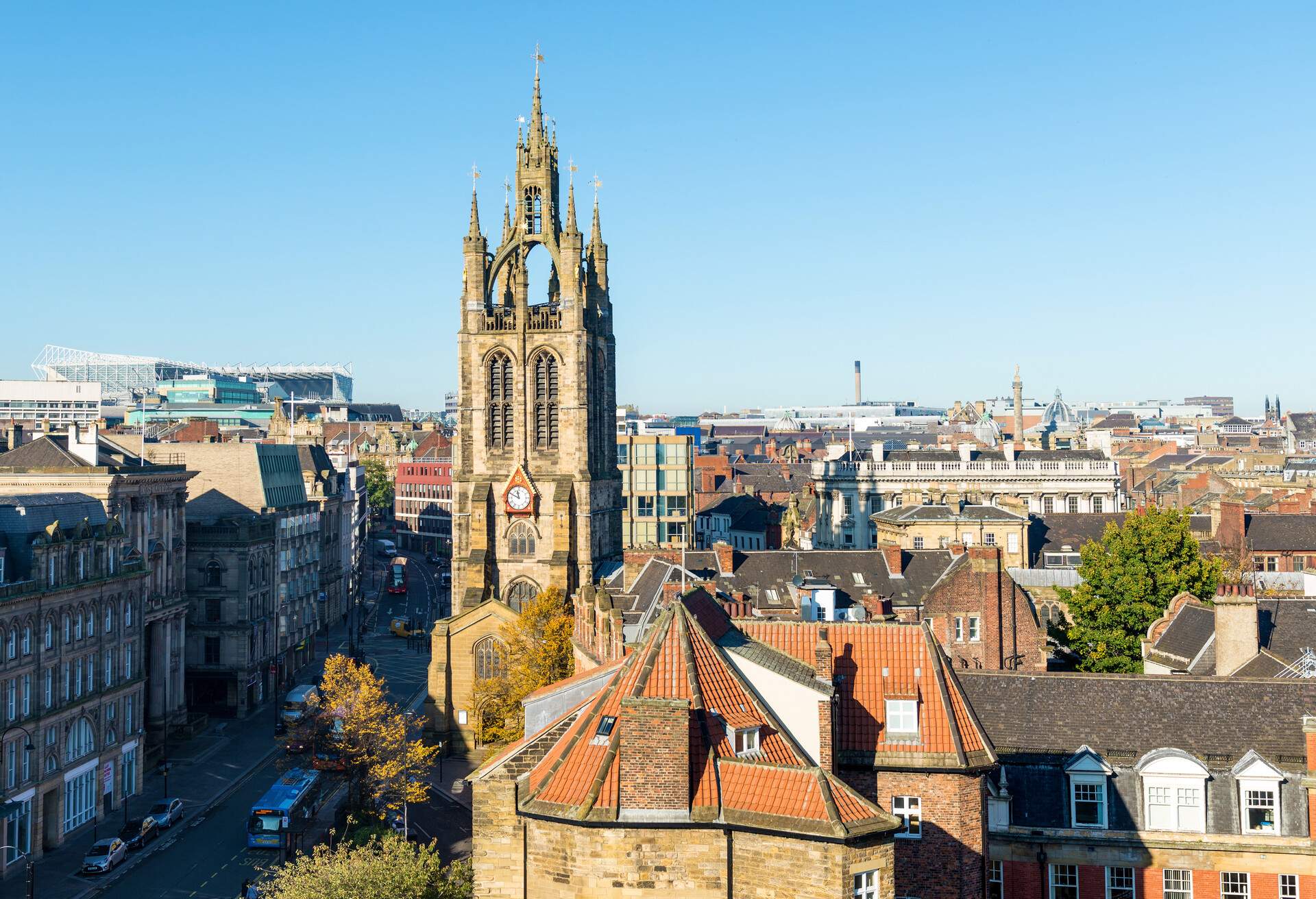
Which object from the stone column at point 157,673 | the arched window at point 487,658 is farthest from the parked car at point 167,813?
the arched window at point 487,658

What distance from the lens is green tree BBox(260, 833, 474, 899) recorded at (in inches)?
1499

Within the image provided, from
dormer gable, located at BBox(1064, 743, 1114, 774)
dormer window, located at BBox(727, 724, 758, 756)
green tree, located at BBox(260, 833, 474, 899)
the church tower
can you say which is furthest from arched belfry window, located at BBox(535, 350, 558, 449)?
dormer window, located at BBox(727, 724, 758, 756)

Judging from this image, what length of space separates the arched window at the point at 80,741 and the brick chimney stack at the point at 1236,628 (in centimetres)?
5303

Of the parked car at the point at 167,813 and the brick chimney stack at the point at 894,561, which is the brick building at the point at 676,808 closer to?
the parked car at the point at 167,813

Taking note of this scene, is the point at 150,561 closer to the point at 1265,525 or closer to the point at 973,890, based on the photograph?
the point at 973,890

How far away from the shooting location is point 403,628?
12488 centimetres

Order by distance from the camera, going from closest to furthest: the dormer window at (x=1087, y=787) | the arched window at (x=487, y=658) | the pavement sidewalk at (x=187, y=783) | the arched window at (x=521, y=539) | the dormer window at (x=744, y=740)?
the dormer window at (x=744, y=740) → the dormer window at (x=1087, y=787) → the pavement sidewalk at (x=187, y=783) → the arched window at (x=487, y=658) → the arched window at (x=521, y=539)

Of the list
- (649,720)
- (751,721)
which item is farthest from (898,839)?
(649,720)

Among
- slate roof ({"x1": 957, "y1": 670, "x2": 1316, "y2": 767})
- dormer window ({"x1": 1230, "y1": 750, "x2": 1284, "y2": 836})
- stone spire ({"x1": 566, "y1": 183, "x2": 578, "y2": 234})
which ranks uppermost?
stone spire ({"x1": 566, "y1": 183, "x2": 578, "y2": 234})

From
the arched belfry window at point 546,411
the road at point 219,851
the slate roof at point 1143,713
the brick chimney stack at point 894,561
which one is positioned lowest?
the road at point 219,851

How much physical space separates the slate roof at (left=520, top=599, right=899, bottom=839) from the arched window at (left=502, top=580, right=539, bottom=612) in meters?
51.2

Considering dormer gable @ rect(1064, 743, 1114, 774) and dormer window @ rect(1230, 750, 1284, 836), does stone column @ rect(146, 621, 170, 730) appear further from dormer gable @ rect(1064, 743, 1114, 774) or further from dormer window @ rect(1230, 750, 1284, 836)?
dormer window @ rect(1230, 750, 1284, 836)

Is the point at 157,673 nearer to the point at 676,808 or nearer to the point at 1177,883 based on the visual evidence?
the point at 676,808

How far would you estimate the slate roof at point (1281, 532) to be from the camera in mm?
100875
